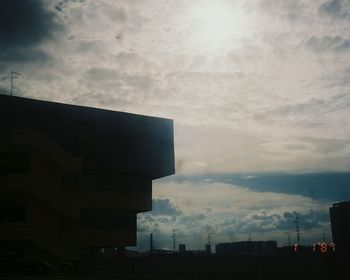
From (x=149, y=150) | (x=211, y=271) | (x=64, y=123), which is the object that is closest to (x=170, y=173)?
(x=149, y=150)

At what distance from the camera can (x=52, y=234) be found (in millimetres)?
59062

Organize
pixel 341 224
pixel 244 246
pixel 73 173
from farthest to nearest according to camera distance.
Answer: pixel 244 246 < pixel 341 224 < pixel 73 173

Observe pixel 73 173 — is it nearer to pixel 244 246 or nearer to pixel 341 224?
pixel 341 224

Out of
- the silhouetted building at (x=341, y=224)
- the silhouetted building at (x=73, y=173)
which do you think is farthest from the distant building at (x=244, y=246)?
the silhouetted building at (x=73, y=173)

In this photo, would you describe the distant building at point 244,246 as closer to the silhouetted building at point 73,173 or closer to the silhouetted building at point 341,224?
the silhouetted building at point 341,224

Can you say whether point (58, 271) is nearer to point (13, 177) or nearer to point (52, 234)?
point (52, 234)

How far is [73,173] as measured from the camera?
63.8 metres

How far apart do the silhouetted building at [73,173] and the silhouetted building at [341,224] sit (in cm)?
2623

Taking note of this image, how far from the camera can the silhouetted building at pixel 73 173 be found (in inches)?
2221

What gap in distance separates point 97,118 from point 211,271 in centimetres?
3383

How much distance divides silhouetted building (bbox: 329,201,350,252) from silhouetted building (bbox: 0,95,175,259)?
26231 millimetres

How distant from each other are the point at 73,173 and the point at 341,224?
40417 mm

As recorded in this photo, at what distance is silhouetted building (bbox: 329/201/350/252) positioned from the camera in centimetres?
7250

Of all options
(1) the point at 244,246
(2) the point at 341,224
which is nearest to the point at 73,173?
(2) the point at 341,224
